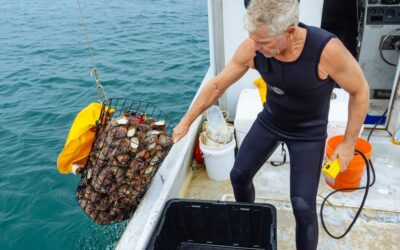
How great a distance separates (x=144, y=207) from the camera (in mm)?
2650

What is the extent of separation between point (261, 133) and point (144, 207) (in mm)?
1077

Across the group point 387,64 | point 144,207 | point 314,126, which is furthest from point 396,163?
point 144,207

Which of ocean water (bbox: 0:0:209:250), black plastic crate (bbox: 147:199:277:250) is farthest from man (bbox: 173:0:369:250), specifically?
ocean water (bbox: 0:0:209:250)

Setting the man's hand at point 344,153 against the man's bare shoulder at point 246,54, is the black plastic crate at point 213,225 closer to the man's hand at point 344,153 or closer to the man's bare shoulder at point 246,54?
the man's hand at point 344,153

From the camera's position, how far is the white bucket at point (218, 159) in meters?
3.16

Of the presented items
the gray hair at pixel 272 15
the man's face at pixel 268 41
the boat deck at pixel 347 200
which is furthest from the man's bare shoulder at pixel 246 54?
the boat deck at pixel 347 200

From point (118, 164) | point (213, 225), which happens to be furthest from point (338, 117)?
point (118, 164)

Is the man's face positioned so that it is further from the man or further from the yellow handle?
the yellow handle

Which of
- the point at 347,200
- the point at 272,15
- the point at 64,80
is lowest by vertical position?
the point at 64,80

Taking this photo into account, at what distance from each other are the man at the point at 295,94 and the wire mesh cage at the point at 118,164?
32cm

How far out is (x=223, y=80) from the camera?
88.2 inches

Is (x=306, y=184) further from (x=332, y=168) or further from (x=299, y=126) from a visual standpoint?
(x=299, y=126)

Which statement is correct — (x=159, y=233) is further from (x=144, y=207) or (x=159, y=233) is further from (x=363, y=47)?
(x=363, y=47)

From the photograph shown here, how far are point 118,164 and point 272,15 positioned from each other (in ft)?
4.83
